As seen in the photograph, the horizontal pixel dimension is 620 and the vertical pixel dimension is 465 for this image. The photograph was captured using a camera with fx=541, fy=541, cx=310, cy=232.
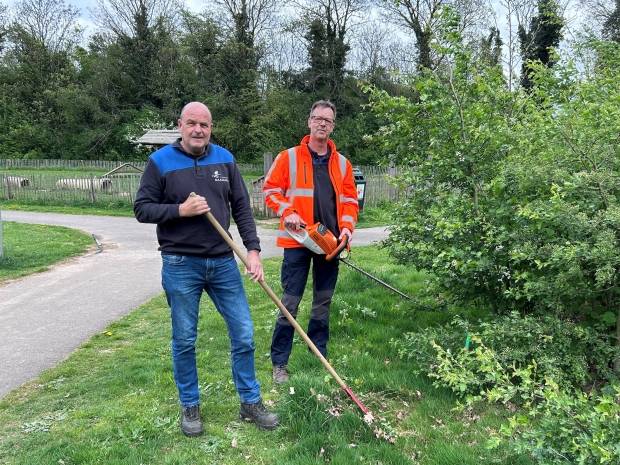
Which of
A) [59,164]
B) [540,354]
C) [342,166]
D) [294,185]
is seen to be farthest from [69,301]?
[59,164]

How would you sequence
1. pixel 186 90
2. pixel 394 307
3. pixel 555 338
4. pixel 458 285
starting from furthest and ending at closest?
pixel 186 90, pixel 394 307, pixel 458 285, pixel 555 338

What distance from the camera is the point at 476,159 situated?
15.2 ft

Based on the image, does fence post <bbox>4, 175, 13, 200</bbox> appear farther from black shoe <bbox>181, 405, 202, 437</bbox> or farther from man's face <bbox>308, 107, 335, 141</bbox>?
black shoe <bbox>181, 405, 202, 437</bbox>

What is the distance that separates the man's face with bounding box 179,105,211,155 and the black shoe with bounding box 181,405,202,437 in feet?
5.65

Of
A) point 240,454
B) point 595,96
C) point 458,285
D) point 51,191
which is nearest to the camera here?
point 240,454

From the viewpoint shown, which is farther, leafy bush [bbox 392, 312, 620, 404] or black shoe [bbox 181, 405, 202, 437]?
black shoe [bbox 181, 405, 202, 437]

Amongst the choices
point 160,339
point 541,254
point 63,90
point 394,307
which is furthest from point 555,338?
point 63,90

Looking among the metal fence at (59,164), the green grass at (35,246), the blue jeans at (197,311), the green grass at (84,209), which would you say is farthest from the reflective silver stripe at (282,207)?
the metal fence at (59,164)

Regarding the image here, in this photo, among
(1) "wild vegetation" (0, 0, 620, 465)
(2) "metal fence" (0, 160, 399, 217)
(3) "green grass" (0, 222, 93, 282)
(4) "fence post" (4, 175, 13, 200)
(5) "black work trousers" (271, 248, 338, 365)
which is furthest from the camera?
(4) "fence post" (4, 175, 13, 200)

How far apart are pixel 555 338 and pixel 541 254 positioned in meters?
0.61

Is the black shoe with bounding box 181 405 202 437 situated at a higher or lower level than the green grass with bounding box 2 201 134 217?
lower

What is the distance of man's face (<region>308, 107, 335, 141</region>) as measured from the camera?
420cm

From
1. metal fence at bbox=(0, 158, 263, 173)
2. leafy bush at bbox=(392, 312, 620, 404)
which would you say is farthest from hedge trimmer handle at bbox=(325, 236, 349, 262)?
metal fence at bbox=(0, 158, 263, 173)

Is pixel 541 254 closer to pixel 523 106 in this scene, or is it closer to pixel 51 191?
pixel 523 106
